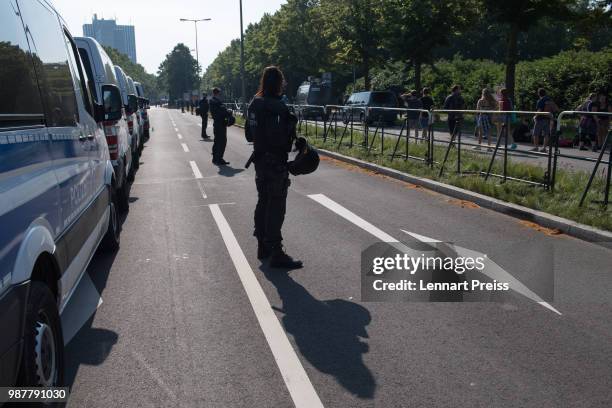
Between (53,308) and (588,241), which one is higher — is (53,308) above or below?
above

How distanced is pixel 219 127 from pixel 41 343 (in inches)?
510

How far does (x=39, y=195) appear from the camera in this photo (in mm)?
3201

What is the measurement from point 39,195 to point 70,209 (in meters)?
0.92

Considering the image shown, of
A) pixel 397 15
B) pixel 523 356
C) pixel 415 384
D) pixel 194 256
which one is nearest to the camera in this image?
pixel 415 384

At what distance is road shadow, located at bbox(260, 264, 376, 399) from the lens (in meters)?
3.72

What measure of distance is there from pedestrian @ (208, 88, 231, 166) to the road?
25.9 feet

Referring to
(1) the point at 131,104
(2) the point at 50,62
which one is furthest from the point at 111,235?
(1) the point at 131,104

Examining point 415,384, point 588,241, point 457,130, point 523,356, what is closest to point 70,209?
point 415,384

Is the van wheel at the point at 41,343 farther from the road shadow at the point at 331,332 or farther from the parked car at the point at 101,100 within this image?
the parked car at the point at 101,100

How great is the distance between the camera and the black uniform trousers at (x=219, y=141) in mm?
15688

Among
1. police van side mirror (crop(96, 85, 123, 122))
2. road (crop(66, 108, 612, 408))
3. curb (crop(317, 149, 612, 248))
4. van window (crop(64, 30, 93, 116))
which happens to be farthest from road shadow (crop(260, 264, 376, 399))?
curb (crop(317, 149, 612, 248))

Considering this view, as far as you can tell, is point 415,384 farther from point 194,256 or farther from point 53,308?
point 194,256

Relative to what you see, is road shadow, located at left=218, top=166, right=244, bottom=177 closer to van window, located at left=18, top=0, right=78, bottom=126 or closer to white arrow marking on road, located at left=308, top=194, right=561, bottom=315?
white arrow marking on road, located at left=308, top=194, right=561, bottom=315

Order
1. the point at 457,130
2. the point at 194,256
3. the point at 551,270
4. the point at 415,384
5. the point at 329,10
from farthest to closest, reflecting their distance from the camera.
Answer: the point at 329,10 < the point at 457,130 < the point at 194,256 < the point at 551,270 < the point at 415,384
